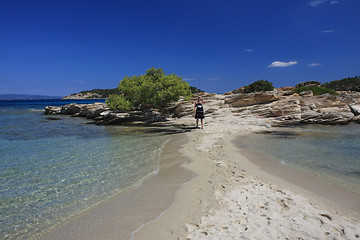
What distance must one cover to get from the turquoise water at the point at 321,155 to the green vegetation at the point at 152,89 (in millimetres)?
15572

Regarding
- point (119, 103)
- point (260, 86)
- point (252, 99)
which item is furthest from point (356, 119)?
point (119, 103)

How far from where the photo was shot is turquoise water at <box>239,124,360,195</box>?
6.77 meters

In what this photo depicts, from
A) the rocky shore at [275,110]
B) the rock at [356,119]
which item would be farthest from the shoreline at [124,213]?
the rock at [356,119]

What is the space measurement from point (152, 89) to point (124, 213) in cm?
2291

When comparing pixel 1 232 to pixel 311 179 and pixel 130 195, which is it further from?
pixel 311 179

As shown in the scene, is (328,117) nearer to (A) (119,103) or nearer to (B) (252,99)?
(B) (252,99)

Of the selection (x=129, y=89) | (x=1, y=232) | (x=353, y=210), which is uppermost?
(x=129, y=89)

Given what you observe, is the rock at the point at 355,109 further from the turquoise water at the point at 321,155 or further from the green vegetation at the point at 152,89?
the green vegetation at the point at 152,89

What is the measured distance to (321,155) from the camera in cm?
934

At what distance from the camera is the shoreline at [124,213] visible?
4238 mm

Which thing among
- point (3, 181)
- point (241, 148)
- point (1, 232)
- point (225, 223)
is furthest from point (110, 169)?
point (241, 148)

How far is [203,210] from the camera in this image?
482 cm

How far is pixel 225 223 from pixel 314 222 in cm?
170

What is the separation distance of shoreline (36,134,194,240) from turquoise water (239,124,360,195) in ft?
14.7
